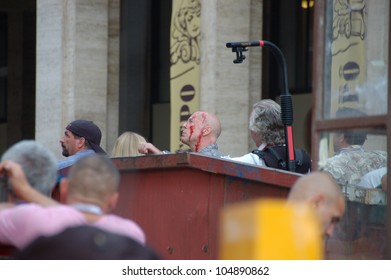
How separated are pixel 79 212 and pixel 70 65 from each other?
509 inches

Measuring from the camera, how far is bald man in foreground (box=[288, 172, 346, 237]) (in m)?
4.63

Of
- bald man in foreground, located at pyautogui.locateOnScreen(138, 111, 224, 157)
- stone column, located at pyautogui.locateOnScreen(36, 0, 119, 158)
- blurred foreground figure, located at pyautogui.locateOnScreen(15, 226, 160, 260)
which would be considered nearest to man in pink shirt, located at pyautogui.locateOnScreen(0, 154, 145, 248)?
blurred foreground figure, located at pyautogui.locateOnScreen(15, 226, 160, 260)

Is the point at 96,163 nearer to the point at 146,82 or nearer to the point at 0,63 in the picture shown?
the point at 146,82

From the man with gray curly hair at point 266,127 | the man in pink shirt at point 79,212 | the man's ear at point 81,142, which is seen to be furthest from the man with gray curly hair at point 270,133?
the man in pink shirt at point 79,212

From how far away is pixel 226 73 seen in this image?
15453mm

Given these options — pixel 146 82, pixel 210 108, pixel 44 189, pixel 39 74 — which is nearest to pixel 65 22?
pixel 39 74

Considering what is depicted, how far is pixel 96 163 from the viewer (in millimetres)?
4484

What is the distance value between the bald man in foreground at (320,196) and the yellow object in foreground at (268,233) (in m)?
1.61

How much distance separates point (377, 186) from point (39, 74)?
11.4 metres

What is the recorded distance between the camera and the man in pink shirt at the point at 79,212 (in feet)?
14.0

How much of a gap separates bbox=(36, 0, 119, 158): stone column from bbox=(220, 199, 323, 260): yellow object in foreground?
14.1 metres

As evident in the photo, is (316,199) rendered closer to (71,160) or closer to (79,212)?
(79,212)

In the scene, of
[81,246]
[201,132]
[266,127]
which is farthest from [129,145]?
[81,246]

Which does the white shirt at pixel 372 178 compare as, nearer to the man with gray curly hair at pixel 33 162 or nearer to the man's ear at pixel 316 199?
the man's ear at pixel 316 199
